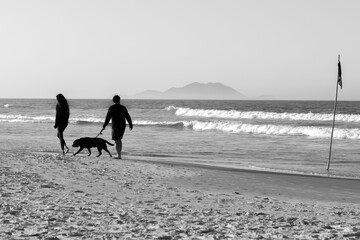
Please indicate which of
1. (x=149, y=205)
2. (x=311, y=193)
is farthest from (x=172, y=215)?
(x=311, y=193)

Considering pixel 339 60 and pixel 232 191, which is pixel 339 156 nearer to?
pixel 339 60

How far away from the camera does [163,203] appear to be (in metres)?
6.56

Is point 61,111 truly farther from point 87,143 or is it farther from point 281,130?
point 281,130

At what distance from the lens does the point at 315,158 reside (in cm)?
1530

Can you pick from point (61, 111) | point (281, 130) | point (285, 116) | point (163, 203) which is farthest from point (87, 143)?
point (285, 116)

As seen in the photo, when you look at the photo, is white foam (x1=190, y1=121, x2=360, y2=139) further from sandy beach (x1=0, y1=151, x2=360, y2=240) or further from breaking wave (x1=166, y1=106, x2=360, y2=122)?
sandy beach (x1=0, y1=151, x2=360, y2=240)

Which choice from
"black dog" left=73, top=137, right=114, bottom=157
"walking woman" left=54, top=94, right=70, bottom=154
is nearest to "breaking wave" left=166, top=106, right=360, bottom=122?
"black dog" left=73, top=137, right=114, bottom=157

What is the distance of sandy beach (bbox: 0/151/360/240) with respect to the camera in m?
4.90

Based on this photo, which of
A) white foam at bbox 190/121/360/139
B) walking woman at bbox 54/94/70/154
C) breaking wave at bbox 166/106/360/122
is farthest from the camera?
breaking wave at bbox 166/106/360/122

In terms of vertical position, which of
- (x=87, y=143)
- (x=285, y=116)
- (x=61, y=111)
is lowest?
(x=87, y=143)

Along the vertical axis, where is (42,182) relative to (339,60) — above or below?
below

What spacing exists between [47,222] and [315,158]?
11.7 metres

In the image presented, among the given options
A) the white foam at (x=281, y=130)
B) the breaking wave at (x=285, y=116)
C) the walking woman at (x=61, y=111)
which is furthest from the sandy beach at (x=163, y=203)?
the breaking wave at (x=285, y=116)

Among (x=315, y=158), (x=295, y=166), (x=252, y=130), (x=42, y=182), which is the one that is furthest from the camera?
(x=252, y=130)
